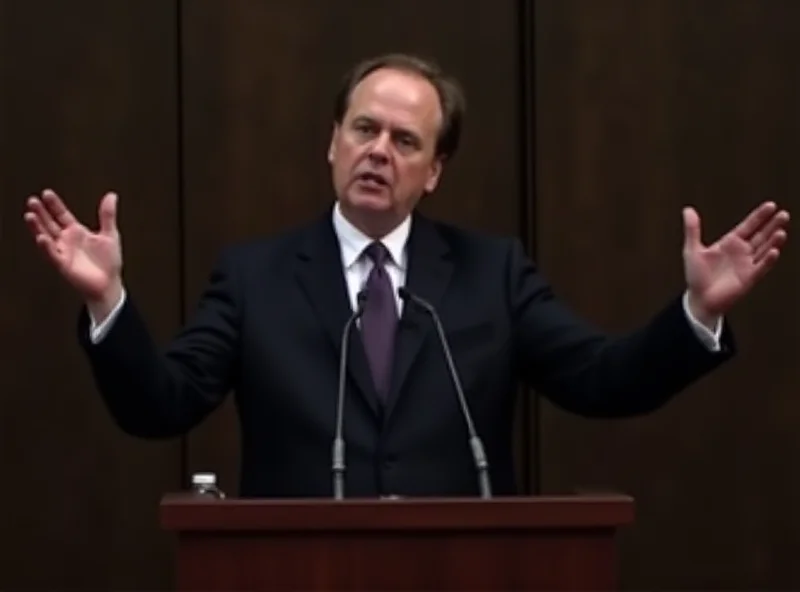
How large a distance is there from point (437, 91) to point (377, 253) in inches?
12.1

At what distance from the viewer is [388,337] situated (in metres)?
2.59

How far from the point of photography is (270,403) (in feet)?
8.46

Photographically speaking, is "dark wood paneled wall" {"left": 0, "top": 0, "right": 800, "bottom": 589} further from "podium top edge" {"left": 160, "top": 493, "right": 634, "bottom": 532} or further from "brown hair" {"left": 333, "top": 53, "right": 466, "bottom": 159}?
"podium top edge" {"left": 160, "top": 493, "right": 634, "bottom": 532}

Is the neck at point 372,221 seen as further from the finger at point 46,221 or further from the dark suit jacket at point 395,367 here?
the finger at point 46,221

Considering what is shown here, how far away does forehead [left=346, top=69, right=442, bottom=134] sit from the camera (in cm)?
275

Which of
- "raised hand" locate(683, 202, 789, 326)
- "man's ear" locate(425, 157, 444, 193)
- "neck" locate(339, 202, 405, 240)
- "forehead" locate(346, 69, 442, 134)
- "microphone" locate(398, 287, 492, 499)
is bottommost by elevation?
"microphone" locate(398, 287, 492, 499)

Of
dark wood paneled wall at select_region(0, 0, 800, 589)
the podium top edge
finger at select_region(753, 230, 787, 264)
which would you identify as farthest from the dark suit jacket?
dark wood paneled wall at select_region(0, 0, 800, 589)

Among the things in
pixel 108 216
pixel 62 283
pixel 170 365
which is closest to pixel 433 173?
pixel 170 365

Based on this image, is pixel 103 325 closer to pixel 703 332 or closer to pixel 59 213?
pixel 59 213

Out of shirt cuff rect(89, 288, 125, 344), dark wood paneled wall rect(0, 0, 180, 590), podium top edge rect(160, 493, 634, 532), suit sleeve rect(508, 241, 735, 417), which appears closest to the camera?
podium top edge rect(160, 493, 634, 532)

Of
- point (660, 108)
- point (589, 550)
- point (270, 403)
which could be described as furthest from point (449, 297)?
point (660, 108)

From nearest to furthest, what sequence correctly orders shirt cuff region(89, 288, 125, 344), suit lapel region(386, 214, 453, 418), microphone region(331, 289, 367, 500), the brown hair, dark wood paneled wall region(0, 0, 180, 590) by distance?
1. microphone region(331, 289, 367, 500)
2. shirt cuff region(89, 288, 125, 344)
3. suit lapel region(386, 214, 453, 418)
4. the brown hair
5. dark wood paneled wall region(0, 0, 180, 590)

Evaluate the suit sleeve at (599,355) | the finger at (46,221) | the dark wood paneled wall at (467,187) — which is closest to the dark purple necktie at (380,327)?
the suit sleeve at (599,355)

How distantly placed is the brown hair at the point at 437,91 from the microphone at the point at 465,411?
382 mm
